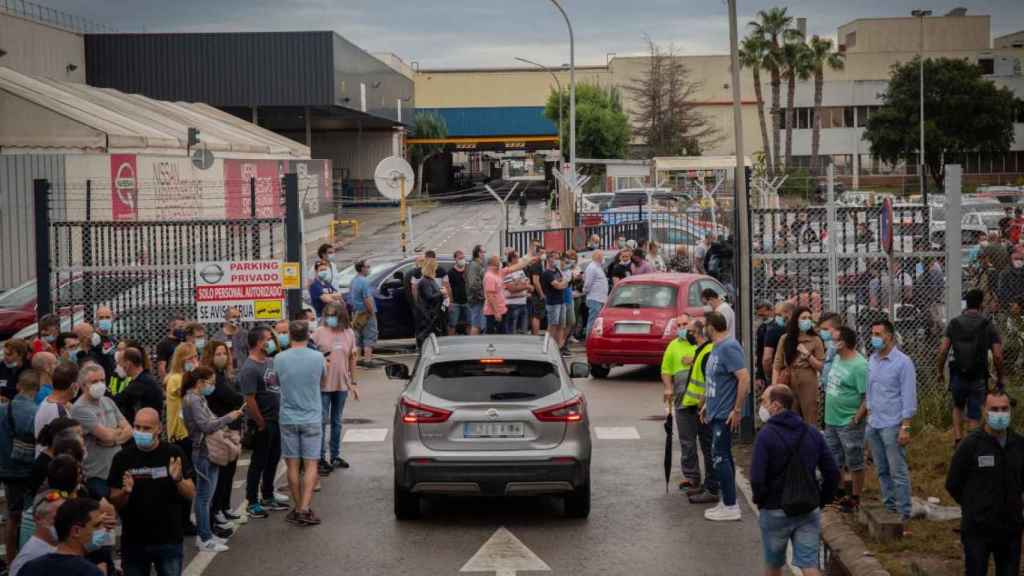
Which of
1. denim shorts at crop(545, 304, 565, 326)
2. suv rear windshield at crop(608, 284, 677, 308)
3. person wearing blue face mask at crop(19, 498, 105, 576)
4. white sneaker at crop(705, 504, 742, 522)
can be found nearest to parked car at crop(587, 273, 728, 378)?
suv rear windshield at crop(608, 284, 677, 308)

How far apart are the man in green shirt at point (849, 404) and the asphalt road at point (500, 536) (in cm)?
101

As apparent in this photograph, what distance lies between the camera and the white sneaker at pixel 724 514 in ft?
39.1

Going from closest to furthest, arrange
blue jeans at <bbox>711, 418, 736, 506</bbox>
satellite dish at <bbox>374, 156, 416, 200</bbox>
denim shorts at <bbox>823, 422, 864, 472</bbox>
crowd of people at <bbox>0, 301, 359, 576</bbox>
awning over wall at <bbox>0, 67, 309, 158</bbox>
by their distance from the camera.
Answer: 1. crowd of people at <bbox>0, 301, 359, 576</bbox>
2. denim shorts at <bbox>823, 422, 864, 472</bbox>
3. blue jeans at <bbox>711, 418, 736, 506</bbox>
4. satellite dish at <bbox>374, 156, 416, 200</bbox>
5. awning over wall at <bbox>0, 67, 309, 158</bbox>

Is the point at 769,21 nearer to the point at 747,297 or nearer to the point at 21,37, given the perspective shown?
the point at 21,37

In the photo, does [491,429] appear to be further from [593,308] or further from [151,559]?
[593,308]

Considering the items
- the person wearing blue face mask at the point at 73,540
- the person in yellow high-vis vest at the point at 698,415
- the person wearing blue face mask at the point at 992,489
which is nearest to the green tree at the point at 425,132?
the person in yellow high-vis vest at the point at 698,415

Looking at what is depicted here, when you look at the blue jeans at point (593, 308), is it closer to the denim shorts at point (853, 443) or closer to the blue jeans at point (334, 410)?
the blue jeans at point (334, 410)

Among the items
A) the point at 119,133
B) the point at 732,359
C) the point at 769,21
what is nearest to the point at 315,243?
the point at 119,133

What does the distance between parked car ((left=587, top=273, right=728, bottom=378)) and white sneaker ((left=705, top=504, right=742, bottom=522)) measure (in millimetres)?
8001

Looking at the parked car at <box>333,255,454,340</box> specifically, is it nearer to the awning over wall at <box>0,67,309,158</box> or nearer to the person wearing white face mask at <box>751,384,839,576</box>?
the awning over wall at <box>0,67,309,158</box>

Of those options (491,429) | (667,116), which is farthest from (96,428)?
(667,116)

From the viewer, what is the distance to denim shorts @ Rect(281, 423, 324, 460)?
1167 cm

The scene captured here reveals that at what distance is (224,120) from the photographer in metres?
55.3

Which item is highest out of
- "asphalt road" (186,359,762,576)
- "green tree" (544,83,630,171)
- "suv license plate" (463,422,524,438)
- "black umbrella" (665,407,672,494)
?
"green tree" (544,83,630,171)
